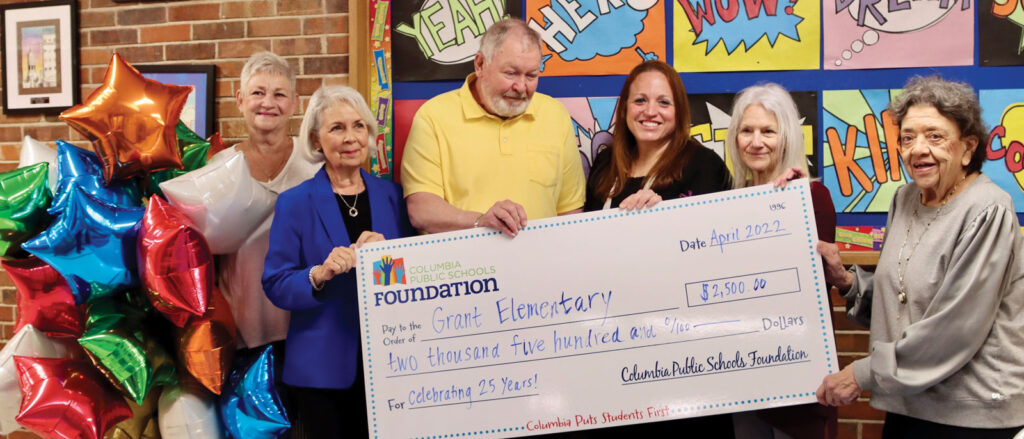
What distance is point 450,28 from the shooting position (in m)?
2.73

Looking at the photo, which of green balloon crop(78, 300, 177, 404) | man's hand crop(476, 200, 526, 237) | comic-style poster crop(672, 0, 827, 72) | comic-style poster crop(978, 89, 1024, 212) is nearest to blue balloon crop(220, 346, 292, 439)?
green balloon crop(78, 300, 177, 404)

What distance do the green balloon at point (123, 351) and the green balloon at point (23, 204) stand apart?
0.84 ft

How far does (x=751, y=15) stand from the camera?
8.37 feet

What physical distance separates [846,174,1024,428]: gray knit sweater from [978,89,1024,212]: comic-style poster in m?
0.93

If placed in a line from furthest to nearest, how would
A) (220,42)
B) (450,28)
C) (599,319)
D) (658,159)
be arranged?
1. (220,42)
2. (450,28)
3. (658,159)
4. (599,319)

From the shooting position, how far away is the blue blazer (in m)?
2.02

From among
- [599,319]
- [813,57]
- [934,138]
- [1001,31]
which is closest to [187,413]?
[599,319]

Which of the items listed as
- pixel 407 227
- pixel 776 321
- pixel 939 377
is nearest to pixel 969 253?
pixel 939 377

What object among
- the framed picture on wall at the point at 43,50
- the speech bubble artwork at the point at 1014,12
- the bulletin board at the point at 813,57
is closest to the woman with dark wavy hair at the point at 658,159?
the bulletin board at the point at 813,57

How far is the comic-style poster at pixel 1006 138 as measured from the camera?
2.43 m

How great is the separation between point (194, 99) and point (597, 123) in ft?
5.22

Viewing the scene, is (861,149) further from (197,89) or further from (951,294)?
(197,89)

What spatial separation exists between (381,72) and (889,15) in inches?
69.8

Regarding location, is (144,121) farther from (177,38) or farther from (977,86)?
(977,86)
